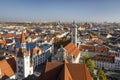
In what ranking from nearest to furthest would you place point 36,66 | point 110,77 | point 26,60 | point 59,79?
1. point 59,79
2. point 26,60
3. point 110,77
4. point 36,66

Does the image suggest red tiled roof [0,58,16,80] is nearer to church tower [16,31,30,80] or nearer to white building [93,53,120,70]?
church tower [16,31,30,80]

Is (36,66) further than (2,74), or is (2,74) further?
(36,66)

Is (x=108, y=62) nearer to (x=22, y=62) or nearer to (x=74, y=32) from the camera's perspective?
(x=74, y=32)

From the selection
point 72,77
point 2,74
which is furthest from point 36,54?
point 72,77

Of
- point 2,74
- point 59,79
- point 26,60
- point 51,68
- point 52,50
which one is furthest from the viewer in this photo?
point 52,50

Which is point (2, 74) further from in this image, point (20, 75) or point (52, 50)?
point (52, 50)

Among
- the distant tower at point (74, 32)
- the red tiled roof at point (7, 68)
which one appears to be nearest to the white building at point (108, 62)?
the distant tower at point (74, 32)

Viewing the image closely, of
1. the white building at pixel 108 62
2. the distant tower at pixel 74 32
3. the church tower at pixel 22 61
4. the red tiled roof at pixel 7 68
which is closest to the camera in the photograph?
the red tiled roof at pixel 7 68

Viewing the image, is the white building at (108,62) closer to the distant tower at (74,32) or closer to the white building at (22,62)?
the distant tower at (74,32)
